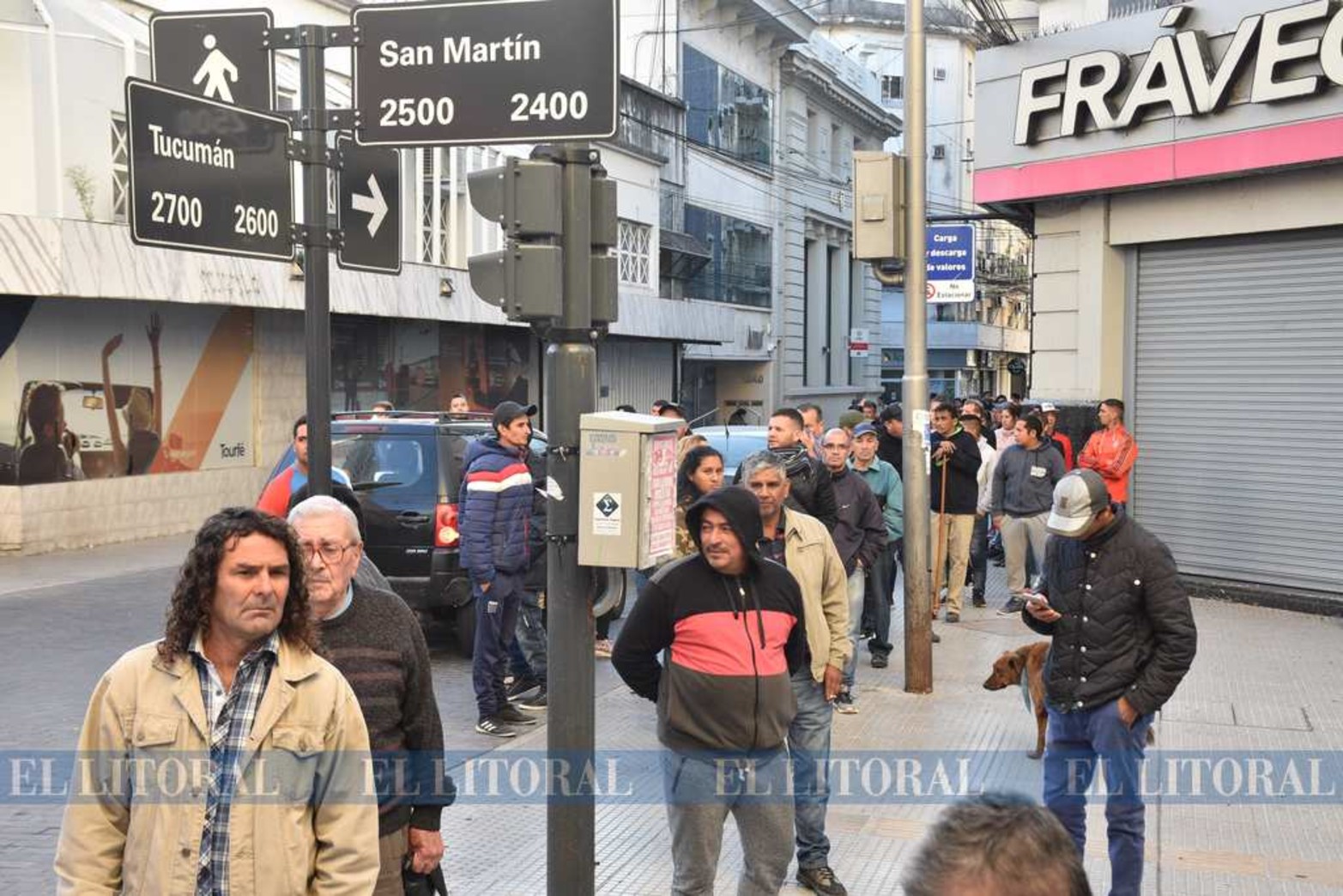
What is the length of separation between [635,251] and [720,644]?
91.3ft

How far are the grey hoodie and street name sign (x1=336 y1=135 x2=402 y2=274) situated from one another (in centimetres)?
730

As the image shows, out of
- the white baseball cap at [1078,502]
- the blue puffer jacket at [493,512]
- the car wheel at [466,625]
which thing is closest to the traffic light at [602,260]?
the white baseball cap at [1078,502]

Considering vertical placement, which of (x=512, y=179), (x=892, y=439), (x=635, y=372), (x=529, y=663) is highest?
(x=512, y=179)

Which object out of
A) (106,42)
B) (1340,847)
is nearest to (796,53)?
(106,42)

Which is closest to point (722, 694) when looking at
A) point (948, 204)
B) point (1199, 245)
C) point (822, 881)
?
point (822, 881)

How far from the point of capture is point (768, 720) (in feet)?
14.9

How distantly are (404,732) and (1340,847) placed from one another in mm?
4465

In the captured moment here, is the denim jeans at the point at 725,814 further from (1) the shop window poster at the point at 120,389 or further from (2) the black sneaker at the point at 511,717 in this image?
(1) the shop window poster at the point at 120,389

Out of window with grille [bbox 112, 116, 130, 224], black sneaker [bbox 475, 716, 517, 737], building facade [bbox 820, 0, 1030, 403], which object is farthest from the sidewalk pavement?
building facade [bbox 820, 0, 1030, 403]

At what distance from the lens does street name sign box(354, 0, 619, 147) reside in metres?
4.64

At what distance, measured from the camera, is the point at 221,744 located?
3002mm

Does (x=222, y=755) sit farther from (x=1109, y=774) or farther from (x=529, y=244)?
(x=1109, y=774)

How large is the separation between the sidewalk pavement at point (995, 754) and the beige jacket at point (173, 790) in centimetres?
265

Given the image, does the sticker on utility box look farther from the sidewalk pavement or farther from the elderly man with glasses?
the sidewalk pavement
